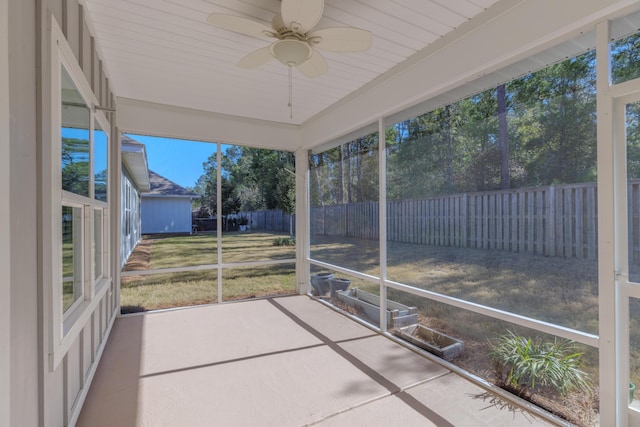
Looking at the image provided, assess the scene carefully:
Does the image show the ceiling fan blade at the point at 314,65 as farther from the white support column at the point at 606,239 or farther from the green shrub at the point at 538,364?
the green shrub at the point at 538,364

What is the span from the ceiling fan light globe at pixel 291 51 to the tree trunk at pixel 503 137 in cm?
148

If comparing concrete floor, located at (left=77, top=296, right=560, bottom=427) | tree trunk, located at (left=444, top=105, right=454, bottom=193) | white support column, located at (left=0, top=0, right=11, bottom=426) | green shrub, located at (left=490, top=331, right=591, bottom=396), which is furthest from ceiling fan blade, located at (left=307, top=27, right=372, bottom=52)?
concrete floor, located at (left=77, top=296, right=560, bottom=427)

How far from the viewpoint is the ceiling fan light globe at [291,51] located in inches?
86.6

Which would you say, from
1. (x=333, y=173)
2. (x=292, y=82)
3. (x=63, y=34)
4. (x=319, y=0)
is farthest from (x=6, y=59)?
(x=333, y=173)

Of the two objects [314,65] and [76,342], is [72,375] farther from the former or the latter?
[314,65]

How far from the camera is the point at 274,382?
2432 millimetres

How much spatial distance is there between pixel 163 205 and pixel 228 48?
251 cm

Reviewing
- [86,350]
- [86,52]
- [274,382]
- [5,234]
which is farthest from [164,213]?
[5,234]

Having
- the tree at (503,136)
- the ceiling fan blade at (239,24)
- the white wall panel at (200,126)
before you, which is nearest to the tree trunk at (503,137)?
the tree at (503,136)

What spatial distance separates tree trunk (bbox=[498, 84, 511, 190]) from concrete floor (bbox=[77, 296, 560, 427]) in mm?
1572

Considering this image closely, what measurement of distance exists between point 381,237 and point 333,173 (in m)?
1.41

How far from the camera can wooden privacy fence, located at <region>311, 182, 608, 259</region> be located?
1.85 meters

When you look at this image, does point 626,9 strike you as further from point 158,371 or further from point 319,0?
point 158,371

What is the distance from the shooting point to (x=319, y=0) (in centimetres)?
177
